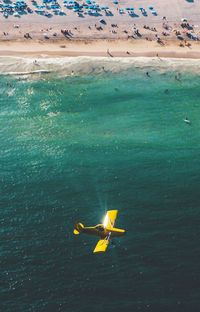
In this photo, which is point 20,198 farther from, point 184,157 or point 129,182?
point 184,157

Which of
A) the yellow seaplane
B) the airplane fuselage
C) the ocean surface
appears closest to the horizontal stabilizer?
the yellow seaplane

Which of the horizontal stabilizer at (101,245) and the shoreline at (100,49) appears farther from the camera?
the shoreline at (100,49)

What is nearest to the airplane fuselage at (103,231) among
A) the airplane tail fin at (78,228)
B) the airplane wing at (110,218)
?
the airplane tail fin at (78,228)

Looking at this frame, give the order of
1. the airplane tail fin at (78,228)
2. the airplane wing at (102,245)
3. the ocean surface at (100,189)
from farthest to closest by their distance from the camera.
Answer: the airplane tail fin at (78,228) < the airplane wing at (102,245) < the ocean surface at (100,189)

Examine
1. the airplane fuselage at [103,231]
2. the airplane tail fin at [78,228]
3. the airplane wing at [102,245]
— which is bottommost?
the airplane wing at [102,245]

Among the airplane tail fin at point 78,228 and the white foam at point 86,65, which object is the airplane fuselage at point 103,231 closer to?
the airplane tail fin at point 78,228

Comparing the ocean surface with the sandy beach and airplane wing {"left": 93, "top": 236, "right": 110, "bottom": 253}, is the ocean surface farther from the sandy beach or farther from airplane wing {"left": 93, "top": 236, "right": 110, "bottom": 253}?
the sandy beach

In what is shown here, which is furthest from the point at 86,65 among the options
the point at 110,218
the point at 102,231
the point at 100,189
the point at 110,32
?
the point at 102,231

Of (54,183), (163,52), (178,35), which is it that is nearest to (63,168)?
(54,183)
